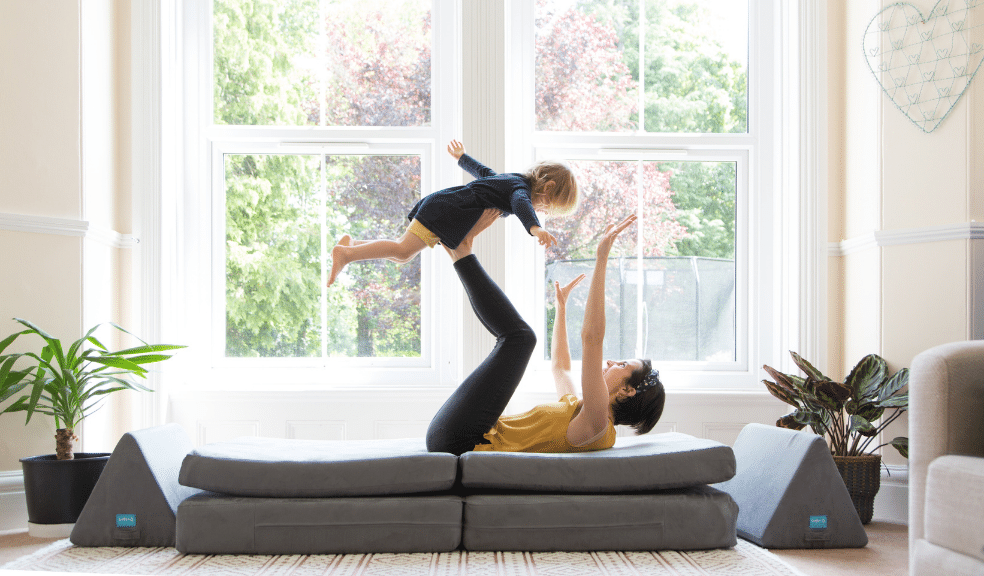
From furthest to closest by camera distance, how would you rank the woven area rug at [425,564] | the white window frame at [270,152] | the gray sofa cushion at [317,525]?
the white window frame at [270,152] < the gray sofa cushion at [317,525] < the woven area rug at [425,564]

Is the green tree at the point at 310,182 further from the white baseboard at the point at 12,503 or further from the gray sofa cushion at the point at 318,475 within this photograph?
the gray sofa cushion at the point at 318,475

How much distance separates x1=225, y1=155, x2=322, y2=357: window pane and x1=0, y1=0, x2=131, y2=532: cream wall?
59 cm

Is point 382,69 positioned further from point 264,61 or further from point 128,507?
point 128,507

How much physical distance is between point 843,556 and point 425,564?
1365 mm

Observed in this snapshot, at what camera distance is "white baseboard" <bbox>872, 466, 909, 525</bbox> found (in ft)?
10.4

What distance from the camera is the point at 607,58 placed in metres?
3.88

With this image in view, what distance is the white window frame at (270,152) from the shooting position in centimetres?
378

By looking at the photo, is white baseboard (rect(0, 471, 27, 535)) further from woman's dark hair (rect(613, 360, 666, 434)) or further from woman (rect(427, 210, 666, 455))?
woman's dark hair (rect(613, 360, 666, 434))

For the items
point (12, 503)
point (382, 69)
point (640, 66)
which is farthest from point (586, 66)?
point (12, 503)

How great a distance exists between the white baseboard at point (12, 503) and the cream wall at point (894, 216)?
11.7ft

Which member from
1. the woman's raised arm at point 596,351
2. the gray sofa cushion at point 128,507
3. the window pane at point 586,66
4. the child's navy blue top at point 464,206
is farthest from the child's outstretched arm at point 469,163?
the gray sofa cushion at point 128,507

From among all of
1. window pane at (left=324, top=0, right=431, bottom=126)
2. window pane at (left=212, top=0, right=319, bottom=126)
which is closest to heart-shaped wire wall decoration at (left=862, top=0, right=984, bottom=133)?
window pane at (left=324, top=0, right=431, bottom=126)

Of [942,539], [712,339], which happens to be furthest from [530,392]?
[942,539]

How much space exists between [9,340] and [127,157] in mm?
1132
